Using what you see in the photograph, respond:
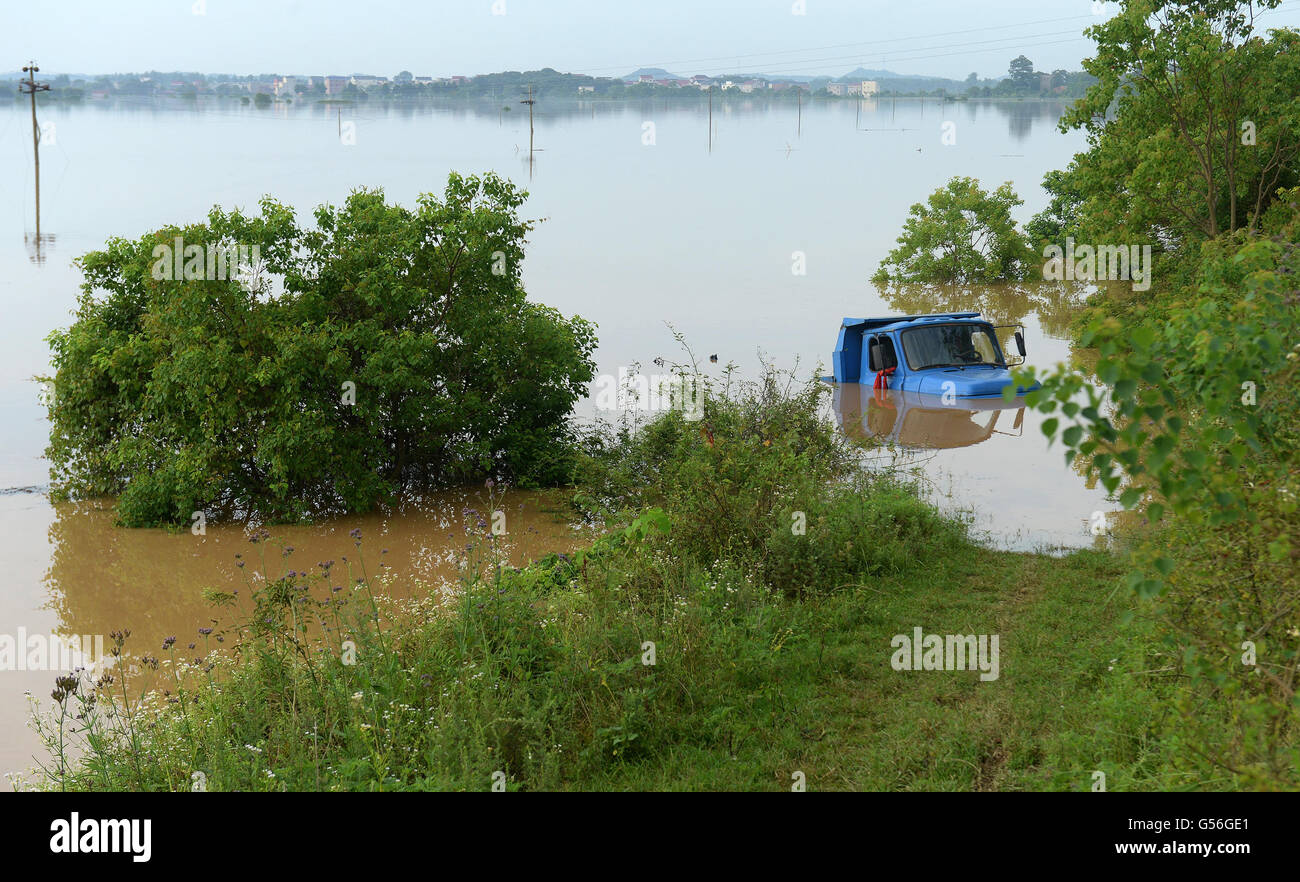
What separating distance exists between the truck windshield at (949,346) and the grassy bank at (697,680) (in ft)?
34.0

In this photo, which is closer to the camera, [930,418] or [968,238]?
[930,418]

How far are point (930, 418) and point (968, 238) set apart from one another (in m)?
23.5

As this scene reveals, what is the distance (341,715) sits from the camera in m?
7.57

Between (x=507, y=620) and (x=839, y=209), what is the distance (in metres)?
78.3

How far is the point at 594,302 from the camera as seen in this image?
44031 mm

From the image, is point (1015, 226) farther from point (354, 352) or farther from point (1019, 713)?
point (1019, 713)

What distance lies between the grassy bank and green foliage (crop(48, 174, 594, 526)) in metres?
5.72

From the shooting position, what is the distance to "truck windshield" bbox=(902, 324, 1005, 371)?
2178 centimetres

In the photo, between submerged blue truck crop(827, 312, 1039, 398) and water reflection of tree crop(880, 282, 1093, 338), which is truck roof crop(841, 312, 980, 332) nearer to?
submerged blue truck crop(827, 312, 1039, 398)

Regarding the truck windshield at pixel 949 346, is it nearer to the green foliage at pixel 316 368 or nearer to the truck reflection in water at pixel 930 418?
the truck reflection in water at pixel 930 418

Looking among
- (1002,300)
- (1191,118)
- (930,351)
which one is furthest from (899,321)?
(1002,300)

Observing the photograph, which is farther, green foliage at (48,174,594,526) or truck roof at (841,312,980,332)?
truck roof at (841,312,980,332)

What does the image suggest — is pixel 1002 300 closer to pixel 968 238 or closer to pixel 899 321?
pixel 968 238

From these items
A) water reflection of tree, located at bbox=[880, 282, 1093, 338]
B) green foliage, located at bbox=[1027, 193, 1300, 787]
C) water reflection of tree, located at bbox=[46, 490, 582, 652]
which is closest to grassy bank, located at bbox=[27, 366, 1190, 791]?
green foliage, located at bbox=[1027, 193, 1300, 787]
